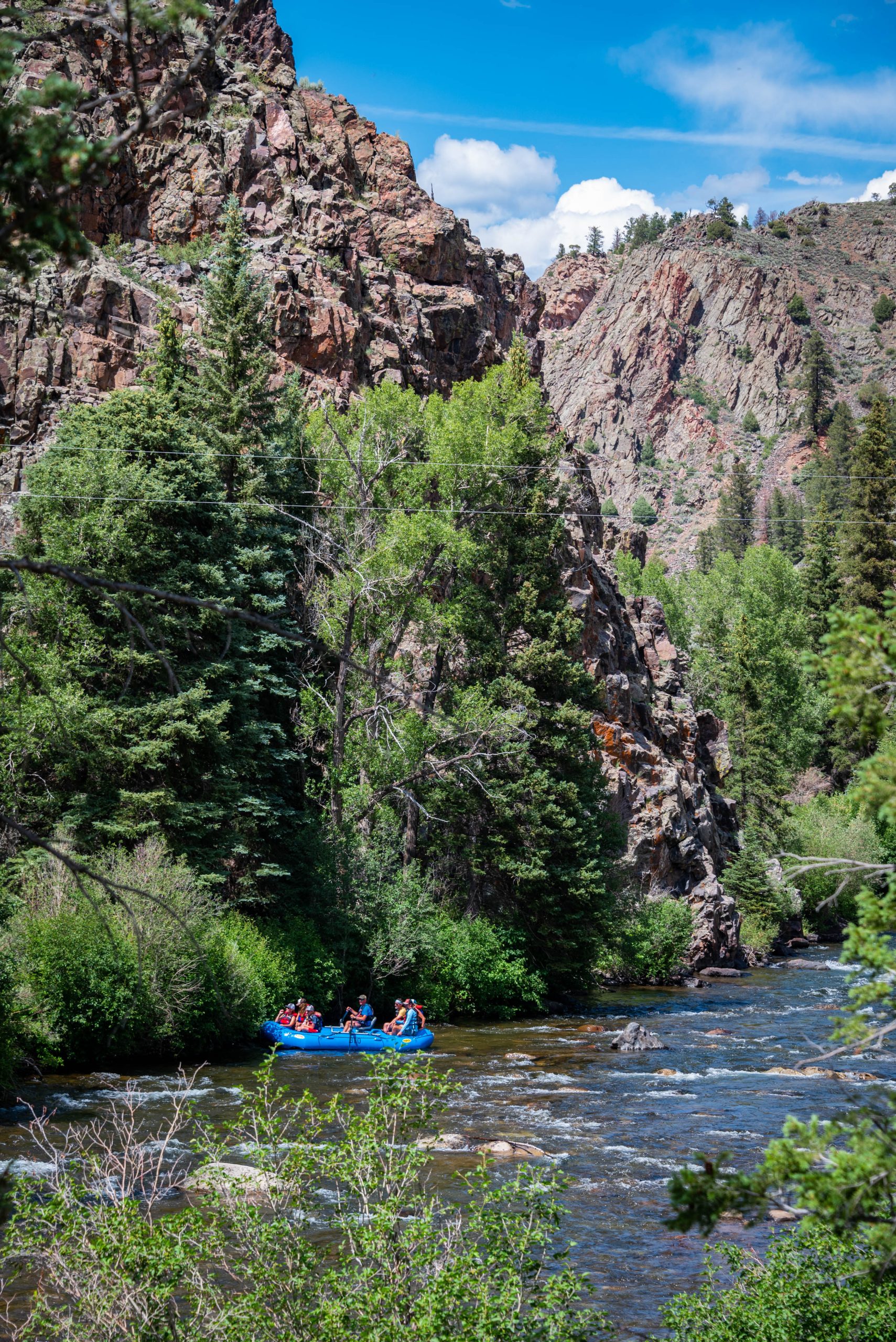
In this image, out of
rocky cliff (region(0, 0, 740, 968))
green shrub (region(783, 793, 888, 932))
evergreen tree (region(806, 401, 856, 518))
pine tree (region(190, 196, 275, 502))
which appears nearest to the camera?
pine tree (region(190, 196, 275, 502))

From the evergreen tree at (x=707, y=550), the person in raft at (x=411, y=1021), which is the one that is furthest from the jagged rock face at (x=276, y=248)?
the evergreen tree at (x=707, y=550)

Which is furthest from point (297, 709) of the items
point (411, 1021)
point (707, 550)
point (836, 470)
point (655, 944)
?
point (707, 550)

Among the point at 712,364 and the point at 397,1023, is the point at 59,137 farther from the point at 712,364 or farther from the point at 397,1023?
the point at 712,364

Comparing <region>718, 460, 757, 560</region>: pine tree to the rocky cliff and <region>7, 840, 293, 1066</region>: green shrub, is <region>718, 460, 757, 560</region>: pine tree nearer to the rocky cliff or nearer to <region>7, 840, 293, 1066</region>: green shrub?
the rocky cliff

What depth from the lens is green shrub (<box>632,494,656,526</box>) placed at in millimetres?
158750

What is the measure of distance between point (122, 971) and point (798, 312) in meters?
184

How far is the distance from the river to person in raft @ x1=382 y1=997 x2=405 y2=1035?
106 cm

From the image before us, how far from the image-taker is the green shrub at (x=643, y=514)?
159 metres

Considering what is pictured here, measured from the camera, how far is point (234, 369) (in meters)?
30.0

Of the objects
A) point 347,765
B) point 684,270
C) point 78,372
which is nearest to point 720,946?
point 347,765

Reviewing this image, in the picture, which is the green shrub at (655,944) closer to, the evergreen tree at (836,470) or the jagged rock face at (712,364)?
the evergreen tree at (836,470)

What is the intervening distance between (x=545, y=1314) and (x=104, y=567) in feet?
63.4

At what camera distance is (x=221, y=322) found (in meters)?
30.1

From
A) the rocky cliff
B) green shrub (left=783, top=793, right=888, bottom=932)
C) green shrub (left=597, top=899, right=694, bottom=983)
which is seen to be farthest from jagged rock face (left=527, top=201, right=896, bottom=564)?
green shrub (left=597, top=899, right=694, bottom=983)
